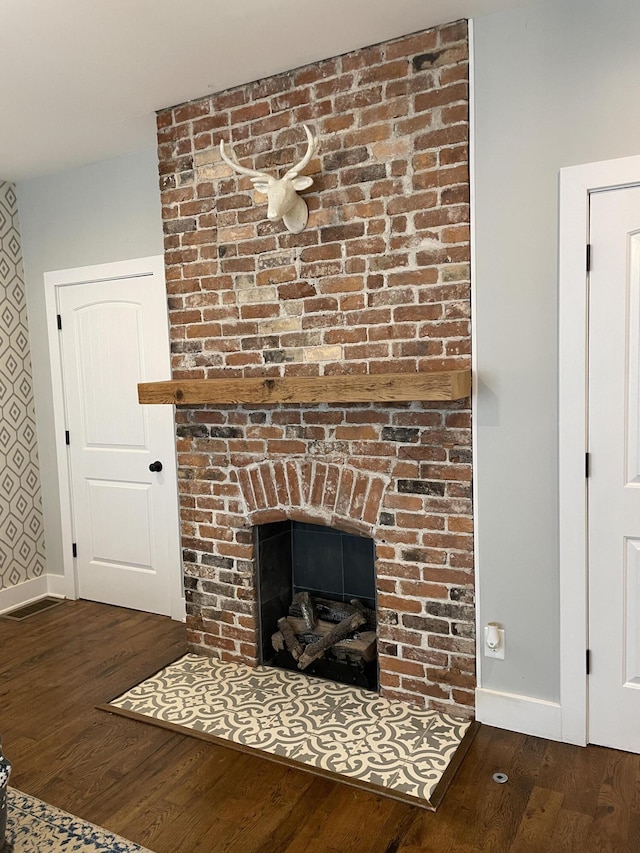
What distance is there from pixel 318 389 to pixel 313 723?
1.33 m

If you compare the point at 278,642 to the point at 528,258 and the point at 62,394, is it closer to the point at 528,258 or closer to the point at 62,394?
the point at 528,258

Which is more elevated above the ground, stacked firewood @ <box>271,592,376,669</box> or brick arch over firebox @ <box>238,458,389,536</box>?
brick arch over firebox @ <box>238,458,389,536</box>

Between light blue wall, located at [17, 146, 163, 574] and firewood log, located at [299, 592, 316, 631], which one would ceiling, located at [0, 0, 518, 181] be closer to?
light blue wall, located at [17, 146, 163, 574]

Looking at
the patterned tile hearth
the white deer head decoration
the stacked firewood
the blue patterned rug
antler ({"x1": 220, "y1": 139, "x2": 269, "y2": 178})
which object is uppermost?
antler ({"x1": 220, "y1": 139, "x2": 269, "y2": 178})

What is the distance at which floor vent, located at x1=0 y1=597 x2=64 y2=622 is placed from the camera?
401cm

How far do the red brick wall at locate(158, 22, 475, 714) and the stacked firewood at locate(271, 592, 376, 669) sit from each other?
0.20m

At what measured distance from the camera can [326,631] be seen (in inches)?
124

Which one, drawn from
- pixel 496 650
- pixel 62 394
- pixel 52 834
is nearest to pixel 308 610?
pixel 496 650

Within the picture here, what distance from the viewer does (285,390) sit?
8.75 ft

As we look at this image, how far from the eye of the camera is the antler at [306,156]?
2.58 meters

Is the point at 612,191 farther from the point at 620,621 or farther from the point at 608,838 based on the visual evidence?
the point at 608,838

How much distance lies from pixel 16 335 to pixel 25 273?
1.34 ft

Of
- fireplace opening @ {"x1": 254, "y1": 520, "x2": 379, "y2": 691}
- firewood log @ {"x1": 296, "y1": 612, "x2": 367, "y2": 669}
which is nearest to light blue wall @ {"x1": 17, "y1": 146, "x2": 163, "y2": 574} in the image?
fireplace opening @ {"x1": 254, "y1": 520, "x2": 379, "y2": 691}

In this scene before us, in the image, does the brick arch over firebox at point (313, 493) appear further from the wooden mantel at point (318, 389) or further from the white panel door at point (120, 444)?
the white panel door at point (120, 444)
